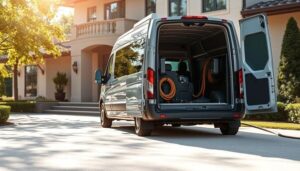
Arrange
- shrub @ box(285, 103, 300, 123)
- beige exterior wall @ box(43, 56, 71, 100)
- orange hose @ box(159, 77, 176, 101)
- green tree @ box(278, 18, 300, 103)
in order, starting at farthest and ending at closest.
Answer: beige exterior wall @ box(43, 56, 71, 100)
green tree @ box(278, 18, 300, 103)
shrub @ box(285, 103, 300, 123)
orange hose @ box(159, 77, 176, 101)

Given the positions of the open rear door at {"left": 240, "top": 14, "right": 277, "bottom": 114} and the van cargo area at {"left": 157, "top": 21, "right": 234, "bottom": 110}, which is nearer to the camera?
the open rear door at {"left": 240, "top": 14, "right": 277, "bottom": 114}

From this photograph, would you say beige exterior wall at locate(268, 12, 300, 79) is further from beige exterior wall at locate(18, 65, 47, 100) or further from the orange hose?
beige exterior wall at locate(18, 65, 47, 100)

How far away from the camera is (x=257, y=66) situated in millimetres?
11219

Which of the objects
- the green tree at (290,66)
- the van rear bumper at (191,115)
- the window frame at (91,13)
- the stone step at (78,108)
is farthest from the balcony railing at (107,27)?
the van rear bumper at (191,115)

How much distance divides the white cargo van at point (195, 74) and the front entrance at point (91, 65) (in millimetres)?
15608

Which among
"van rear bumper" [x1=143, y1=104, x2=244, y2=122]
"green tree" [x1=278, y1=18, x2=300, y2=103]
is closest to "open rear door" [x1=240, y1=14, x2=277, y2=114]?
"van rear bumper" [x1=143, y1=104, x2=244, y2=122]

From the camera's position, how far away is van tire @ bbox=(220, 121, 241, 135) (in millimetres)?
11836

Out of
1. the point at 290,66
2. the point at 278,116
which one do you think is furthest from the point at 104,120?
the point at 290,66

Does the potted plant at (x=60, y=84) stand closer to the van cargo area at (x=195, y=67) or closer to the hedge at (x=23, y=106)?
the hedge at (x=23, y=106)

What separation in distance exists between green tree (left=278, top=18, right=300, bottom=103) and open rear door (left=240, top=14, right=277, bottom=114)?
7.85 metres

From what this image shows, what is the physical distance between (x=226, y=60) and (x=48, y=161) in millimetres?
5611

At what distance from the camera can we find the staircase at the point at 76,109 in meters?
24.9

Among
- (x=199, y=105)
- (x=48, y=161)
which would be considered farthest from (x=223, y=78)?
(x=48, y=161)

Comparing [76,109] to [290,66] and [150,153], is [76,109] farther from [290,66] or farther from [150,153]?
[150,153]
